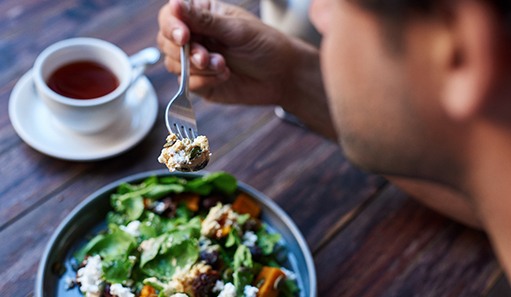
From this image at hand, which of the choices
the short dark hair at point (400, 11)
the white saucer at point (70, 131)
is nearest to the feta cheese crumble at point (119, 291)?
the white saucer at point (70, 131)

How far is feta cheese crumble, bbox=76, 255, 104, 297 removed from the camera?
2.55ft

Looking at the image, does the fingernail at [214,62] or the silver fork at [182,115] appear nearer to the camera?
the silver fork at [182,115]

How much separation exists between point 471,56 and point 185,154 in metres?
0.37

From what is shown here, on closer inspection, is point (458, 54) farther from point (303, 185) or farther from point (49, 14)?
point (49, 14)

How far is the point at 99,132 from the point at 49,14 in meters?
0.31

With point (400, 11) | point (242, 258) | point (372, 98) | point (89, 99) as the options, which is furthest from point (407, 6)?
point (89, 99)

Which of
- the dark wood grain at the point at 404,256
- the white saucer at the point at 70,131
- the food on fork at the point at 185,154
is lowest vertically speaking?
the dark wood grain at the point at 404,256

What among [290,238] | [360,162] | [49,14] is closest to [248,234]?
[290,238]

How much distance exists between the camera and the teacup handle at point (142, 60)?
3.30 ft

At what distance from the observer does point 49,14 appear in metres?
1.13

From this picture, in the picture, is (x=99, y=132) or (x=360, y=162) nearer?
(x=360, y=162)

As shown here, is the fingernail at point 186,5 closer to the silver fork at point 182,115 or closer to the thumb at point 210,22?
the thumb at point 210,22

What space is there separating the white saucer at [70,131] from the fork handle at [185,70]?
0.14 meters

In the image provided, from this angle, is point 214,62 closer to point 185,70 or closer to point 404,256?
point 185,70
